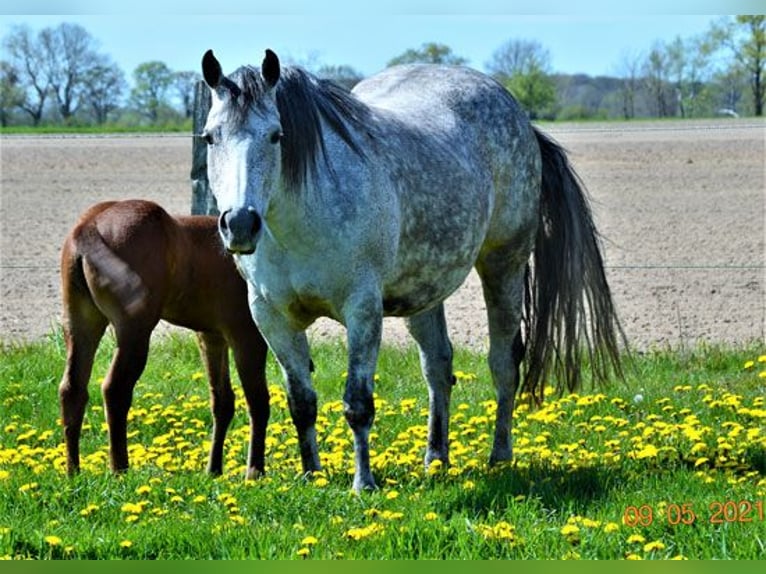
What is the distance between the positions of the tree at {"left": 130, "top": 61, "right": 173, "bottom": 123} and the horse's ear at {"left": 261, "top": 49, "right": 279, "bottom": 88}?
1125cm

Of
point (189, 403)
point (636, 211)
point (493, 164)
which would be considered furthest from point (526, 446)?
point (636, 211)

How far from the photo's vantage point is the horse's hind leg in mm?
5809

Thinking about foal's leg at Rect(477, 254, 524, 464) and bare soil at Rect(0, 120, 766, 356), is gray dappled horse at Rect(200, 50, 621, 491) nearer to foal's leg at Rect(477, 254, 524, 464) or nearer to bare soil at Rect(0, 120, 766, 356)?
foal's leg at Rect(477, 254, 524, 464)

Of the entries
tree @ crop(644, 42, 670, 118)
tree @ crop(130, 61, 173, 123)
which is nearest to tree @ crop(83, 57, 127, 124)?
tree @ crop(130, 61, 173, 123)

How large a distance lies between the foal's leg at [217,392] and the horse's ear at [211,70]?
5.58 ft

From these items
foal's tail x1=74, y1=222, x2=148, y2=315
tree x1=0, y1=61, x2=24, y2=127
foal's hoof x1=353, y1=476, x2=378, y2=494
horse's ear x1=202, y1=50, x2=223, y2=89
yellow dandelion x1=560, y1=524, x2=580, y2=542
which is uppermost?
tree x1=0, y1=61, x2=24, y2=127

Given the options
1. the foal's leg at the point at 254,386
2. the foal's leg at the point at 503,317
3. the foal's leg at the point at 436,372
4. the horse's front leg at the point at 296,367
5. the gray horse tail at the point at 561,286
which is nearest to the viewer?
the horse's front leg at the point at 296,367

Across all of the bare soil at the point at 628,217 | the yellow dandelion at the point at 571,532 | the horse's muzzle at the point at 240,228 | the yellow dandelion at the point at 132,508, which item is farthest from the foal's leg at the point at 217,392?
the bare soil at the point at 628,217

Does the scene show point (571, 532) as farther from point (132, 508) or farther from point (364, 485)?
point (132, 508)

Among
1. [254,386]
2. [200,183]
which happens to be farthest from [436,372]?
[200,183]

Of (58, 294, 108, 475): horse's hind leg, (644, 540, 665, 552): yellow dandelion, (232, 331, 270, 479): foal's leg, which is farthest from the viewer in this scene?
(232, 331, 270, 479): foal's leg

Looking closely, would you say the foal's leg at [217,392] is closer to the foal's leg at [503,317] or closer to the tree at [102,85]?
the foal's leg at [503,317]

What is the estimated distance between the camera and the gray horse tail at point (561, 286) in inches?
274

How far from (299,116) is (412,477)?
70.3 inches
